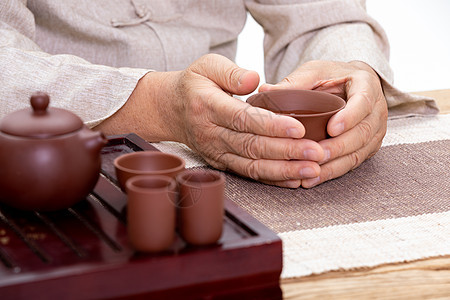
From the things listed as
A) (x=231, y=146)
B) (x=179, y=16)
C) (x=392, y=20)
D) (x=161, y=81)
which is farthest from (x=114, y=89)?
(x=392, y=20)

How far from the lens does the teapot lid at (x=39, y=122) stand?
76 cm

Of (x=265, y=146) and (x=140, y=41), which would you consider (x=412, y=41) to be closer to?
(x=140, y=41)

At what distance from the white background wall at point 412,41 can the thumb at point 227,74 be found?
281 cm

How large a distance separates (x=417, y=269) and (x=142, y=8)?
1.14 metres

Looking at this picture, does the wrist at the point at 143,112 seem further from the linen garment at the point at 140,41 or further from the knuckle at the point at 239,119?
the knuckle at the point at 239,119

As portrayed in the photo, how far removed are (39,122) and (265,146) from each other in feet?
1.45

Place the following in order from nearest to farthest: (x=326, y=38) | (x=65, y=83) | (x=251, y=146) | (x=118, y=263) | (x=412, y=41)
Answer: (x=118, y=263) → (x=251, y=146) → (x=65, y=83) → (x=326, y=38) → (x=412, y=41)

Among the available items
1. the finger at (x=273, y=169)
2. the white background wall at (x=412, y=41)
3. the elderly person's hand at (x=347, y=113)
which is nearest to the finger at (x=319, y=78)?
the elderly person's hand at (x=347, y=113)

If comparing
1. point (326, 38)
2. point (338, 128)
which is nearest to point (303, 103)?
point (338, 128)

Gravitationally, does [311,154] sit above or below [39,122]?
below

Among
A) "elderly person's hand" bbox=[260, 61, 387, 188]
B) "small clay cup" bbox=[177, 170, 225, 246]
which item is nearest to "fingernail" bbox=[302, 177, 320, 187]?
"elderly person's hand" bbox=[260, 61, 387, 188]

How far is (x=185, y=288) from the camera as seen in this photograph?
683 mm

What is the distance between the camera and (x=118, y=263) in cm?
66

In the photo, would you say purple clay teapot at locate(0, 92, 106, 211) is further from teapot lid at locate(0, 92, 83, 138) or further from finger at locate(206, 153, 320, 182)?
finger at locate(206, 153, 320, 182)
